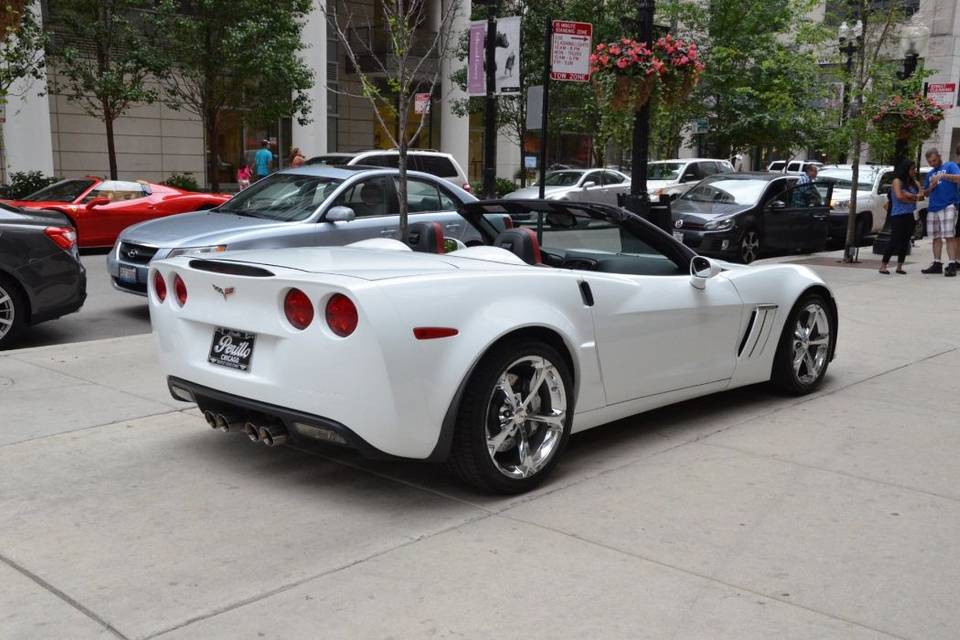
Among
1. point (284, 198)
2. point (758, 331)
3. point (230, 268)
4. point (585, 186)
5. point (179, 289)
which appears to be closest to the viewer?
point (230, 268)

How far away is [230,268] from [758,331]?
10.9 feet

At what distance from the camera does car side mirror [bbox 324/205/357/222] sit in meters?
10.0

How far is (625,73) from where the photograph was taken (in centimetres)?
1331

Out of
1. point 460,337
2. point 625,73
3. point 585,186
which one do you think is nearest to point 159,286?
point 460,337

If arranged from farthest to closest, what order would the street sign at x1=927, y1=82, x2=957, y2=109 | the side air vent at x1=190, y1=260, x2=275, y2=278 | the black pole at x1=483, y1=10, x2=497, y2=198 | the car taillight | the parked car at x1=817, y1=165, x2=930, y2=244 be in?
the street sign at x1=927, y1=82, x2=957, y2=109
the parked car at x1=817, y1=165, x2=930, y2=244
the black pole at x1=483, y1=10, x2=497, y2=198
the car taillight
the side air vent at x1=190, y1=260, x2=275, y2=278

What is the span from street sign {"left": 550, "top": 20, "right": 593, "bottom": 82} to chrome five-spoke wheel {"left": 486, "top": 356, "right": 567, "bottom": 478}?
29.3ft

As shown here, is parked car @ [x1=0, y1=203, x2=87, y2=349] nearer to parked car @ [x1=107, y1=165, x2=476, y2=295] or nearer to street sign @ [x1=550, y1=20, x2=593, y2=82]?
parked car @ [x1=107, y1=165, x2=476, y2=295]

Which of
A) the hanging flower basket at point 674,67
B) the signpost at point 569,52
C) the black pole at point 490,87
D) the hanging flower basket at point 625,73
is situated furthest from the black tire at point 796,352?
the black pole at point 490,87

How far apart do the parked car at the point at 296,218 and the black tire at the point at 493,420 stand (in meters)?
4.85

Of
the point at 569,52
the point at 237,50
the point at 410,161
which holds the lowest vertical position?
the point at 410,161

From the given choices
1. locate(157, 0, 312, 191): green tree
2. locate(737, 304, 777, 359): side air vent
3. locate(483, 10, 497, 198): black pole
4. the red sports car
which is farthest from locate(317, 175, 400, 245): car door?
locate(157, 0, 312, 191): green tree

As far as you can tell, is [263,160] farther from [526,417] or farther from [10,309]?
[526,417]

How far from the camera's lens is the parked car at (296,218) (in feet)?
31.3

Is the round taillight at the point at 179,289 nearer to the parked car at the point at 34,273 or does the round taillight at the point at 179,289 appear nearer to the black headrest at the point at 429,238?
the black headrest at the point at 429,238
